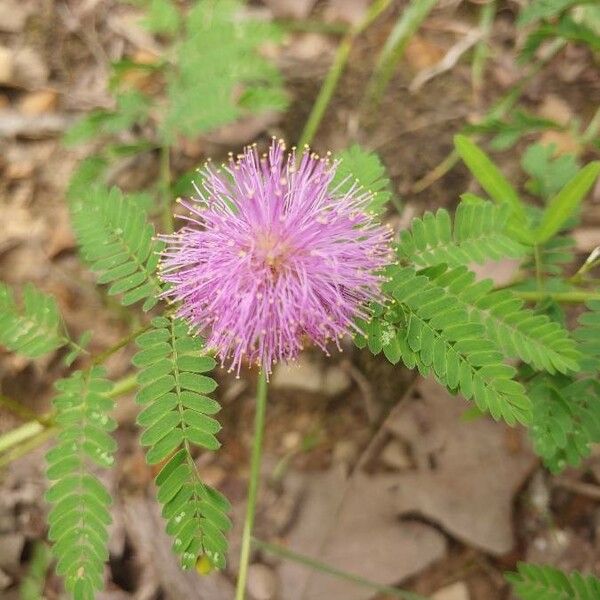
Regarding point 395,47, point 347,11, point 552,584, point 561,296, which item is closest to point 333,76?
point 395,47

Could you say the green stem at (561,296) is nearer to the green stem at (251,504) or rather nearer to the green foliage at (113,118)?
the green stem at (251,504)

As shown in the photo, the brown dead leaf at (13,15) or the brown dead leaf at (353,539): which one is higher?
the brown dead leaf at (13,15)

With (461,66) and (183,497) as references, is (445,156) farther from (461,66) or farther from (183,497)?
(183,497)

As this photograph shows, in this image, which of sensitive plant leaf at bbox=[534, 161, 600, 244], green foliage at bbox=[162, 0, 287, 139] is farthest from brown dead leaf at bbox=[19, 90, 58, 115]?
sensitive plant leaf at bbox=[534, 161, 600, 244]

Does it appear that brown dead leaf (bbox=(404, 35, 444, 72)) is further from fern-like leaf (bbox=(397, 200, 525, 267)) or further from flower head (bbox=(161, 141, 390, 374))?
flower head (bbox=(161, 141, 390, 374))

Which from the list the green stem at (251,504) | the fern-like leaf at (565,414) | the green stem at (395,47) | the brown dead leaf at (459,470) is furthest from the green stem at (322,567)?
the green stem at (395,47)
